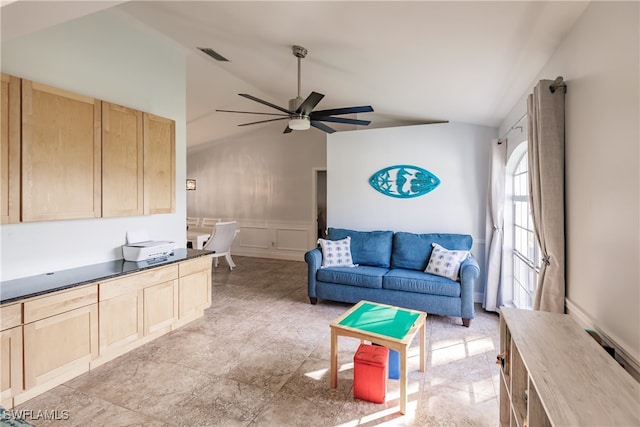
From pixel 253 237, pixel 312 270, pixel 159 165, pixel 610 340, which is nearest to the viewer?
pixel 610 340

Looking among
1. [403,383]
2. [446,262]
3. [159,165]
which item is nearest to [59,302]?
[159,165]

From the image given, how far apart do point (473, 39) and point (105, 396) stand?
3543 millimetres

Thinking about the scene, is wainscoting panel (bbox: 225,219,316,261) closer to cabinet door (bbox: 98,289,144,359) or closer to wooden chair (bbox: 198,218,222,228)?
wooden chair (bbox: 198,218,222,228)

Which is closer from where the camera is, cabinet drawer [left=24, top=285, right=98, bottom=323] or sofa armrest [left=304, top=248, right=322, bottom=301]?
cabinet drawer [left=24, top=285, right=98, bottom=323]

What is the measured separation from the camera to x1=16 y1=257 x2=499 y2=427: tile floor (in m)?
2.03

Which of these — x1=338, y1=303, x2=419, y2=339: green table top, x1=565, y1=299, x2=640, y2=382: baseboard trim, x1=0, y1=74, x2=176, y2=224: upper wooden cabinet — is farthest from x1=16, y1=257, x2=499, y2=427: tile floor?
x1=0, y1=74, x2=176, y2=224: upper wooden cabinet

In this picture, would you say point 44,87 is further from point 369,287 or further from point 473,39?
point 369,287

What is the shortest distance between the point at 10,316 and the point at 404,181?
4.33 metres

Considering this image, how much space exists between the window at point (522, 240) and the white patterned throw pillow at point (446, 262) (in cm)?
56

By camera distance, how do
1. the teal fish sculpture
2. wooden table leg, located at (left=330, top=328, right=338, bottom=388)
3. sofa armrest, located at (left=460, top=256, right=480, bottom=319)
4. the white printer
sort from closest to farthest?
wooden table leg, located at (left=330, top=328, right=338, bottom=388) → the white printer → sofa armrest, located at (left=460, top=256, right=480, bottom=319) → the teal fish sculpture

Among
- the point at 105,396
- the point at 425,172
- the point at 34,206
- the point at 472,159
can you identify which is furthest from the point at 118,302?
the point at 472,159

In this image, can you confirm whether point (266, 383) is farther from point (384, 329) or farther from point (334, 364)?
point (384, 329)

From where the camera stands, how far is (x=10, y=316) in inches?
79.0

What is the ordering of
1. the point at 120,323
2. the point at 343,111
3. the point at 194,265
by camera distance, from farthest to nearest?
the point at 194,265, the point at 343,111, the point at 120,323
